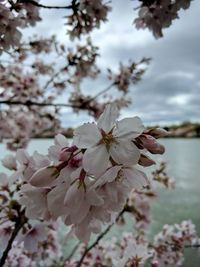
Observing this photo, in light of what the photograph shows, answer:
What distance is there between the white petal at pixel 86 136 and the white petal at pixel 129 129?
26 millimetres

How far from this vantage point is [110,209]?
1.74 feet

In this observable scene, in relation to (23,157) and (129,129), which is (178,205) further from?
(129,129)

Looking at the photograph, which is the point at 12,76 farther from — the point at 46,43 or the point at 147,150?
the point at 147,150

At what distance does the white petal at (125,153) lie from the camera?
446 millimetres

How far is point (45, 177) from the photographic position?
0.49 m

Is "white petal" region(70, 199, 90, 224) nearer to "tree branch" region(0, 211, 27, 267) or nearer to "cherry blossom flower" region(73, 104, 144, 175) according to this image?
"cherry blossom flower" region(73, 104, 144, 175)

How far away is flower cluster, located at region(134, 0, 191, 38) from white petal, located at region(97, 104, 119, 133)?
2.70 ft

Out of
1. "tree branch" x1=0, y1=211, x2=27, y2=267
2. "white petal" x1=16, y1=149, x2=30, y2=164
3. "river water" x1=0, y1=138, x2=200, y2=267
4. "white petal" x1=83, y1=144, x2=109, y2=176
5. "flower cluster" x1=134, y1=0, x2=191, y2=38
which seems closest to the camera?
"white petal" x1=83, y1=144, x2=109, y2=176

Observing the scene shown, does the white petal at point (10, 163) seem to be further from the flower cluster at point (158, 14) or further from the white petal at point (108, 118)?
the flower cluster at point (158, 14)

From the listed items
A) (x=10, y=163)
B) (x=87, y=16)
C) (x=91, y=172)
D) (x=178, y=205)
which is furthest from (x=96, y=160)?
(x=178, y=205)

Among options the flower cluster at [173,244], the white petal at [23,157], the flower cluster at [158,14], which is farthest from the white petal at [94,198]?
the flower cluster at [173,244]

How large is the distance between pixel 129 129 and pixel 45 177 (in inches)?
5.6

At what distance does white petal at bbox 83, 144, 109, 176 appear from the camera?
1.44 ft

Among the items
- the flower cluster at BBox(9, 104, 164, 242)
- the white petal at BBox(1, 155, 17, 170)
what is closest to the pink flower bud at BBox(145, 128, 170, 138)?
the flower cluster at BBox(9, 104, 164, 242)
